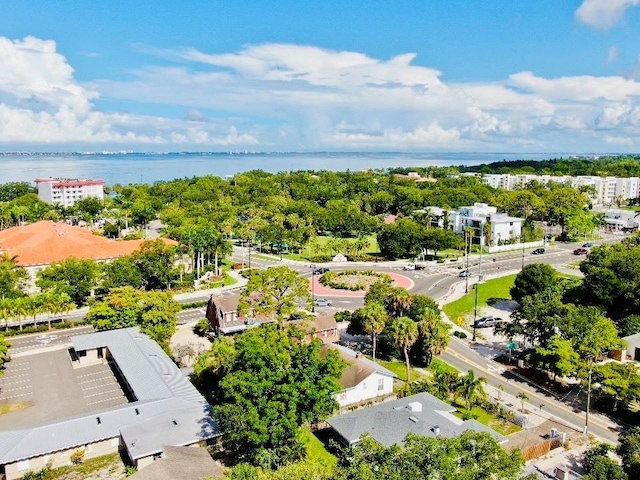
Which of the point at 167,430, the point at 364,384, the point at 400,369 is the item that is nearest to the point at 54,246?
the point at 167,430

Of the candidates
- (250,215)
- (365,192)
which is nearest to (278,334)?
(250,215)

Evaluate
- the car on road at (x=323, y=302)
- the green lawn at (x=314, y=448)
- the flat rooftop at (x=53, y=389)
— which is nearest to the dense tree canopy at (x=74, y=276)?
the flat rooftop at (x=53, y=389)

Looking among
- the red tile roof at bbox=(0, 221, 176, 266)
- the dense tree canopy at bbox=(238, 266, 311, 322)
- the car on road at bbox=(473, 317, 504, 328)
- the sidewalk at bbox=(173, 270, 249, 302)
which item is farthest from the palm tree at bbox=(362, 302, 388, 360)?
the red tile roof at bbox=(0, 221, 176, 266)

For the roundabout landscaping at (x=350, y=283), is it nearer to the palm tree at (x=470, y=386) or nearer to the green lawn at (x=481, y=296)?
the green lawn at (x=481, y=296)

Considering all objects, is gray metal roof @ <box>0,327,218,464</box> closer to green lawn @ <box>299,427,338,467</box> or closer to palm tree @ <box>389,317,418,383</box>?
green lawn @ <box>299,427,338,467</box>

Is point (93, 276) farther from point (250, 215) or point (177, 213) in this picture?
point (250, 215)
